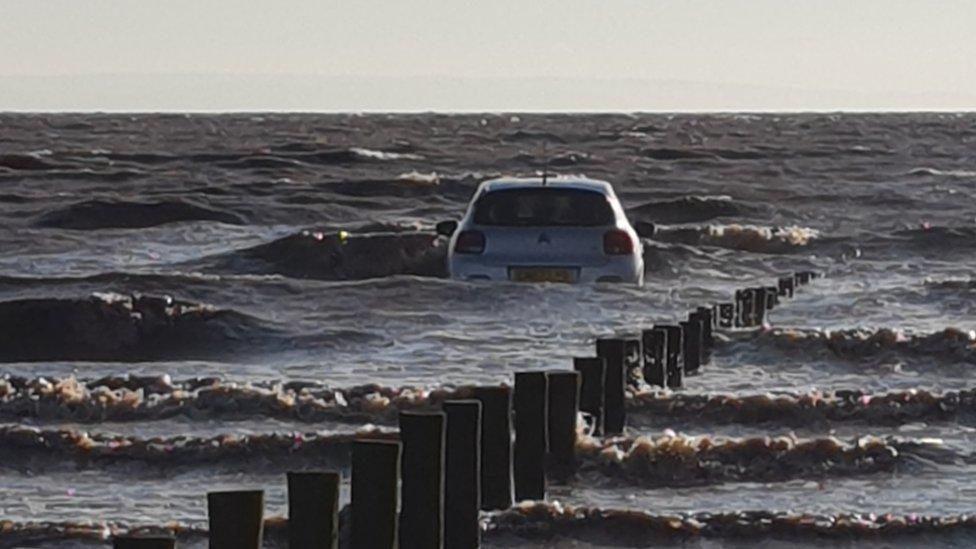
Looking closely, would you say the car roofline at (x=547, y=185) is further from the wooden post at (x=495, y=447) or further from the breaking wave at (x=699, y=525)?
the wooden post at (x=495, y=447)

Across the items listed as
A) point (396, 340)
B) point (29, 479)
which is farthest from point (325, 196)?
point (29, 479)

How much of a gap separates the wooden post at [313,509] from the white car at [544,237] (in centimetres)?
1301

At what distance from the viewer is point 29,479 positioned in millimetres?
15633

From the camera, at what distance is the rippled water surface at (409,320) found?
1554 cm

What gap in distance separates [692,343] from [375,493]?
36.9 ft

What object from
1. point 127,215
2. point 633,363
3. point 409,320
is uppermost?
point 633,363

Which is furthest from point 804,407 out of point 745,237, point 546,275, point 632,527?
point 745,237

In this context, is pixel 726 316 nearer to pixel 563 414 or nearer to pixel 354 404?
pixel 354 404

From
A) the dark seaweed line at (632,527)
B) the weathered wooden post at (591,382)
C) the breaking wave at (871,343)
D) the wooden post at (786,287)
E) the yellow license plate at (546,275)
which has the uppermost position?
the weathered wooden post at (591,382)

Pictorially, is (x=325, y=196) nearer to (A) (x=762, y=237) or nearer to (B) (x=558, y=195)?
(A) (x=762, y=237)

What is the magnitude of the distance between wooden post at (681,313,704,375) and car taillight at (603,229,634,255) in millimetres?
1936

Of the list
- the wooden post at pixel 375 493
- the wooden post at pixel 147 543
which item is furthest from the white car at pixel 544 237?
the wooden post at pixel 147 543

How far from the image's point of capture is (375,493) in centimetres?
955

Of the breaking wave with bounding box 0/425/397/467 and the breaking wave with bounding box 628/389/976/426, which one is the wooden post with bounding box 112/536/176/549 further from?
the breaking wave with bounding box 628/389/976/426
